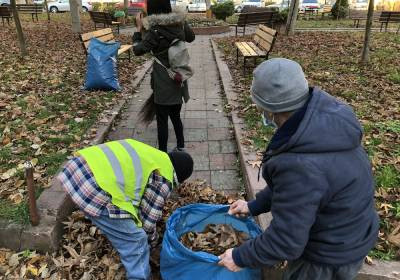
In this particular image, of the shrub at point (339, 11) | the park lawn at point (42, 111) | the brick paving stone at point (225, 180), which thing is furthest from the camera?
the shrub at point (339, 11)

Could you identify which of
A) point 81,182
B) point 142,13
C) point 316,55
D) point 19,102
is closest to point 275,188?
point 81,182

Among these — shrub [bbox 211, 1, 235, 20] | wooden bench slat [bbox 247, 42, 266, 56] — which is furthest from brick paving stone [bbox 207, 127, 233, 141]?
shrub [bbox 211, 1, 235, 20]

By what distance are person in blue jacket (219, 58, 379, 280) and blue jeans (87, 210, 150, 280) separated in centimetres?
106

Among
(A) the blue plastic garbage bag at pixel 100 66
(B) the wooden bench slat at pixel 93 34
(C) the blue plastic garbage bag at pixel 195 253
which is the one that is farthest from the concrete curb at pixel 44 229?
(B) the wooden bench slat at pixel 93 34

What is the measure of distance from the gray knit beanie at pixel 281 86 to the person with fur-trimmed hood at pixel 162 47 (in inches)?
103

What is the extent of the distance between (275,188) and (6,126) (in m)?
4.29

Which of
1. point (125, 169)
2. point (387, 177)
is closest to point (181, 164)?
point (125, 169)

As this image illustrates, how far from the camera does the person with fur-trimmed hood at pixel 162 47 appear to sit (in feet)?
13.2

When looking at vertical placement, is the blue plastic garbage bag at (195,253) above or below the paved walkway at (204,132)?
above

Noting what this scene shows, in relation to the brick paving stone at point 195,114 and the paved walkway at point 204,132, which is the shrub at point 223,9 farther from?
the brick paving stone at point 195,114

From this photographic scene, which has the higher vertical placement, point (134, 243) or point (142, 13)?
point (142, 13)

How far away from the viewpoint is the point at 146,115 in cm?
483

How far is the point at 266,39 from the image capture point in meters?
8.60

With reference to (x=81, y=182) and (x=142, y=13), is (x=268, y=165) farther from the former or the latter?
(x=142, y=13)
